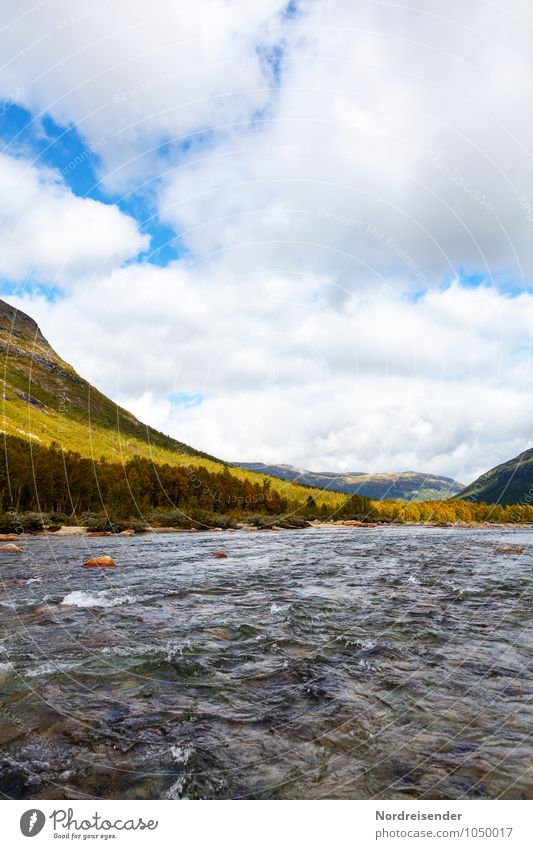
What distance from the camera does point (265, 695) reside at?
840 centimetres

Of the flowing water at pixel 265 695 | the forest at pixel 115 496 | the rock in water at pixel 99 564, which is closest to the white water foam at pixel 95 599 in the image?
the flowing water at pixel 265 695

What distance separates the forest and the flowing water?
4321cm

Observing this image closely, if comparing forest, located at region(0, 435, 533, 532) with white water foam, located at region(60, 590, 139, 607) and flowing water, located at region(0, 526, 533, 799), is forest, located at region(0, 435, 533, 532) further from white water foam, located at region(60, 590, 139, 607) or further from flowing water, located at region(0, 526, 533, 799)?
flowing water, located at region(0, 526, 533, 799)

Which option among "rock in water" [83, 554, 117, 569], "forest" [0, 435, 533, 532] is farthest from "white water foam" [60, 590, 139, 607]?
"forest" [0, 435, 533, 532]

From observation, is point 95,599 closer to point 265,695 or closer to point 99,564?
point 99,564

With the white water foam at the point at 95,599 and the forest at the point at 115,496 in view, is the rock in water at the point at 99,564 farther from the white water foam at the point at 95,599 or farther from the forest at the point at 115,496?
the forest at the point at 115,496

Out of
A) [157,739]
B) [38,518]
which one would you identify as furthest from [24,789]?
[38,518]

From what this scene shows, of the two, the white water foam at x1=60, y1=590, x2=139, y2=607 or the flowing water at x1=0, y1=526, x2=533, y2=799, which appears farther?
the white water foam at x1=60, y1=590, x2=139, y2=607

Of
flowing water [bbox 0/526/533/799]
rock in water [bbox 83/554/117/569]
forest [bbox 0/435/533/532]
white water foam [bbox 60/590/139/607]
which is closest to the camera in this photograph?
flowing water [bbox 0/526/533/799]

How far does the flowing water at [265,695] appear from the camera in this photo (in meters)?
5.81

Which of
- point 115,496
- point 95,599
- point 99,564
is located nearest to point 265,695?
point 95,599

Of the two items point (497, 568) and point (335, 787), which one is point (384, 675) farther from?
point (497, 568)

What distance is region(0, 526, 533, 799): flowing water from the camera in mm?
5812
